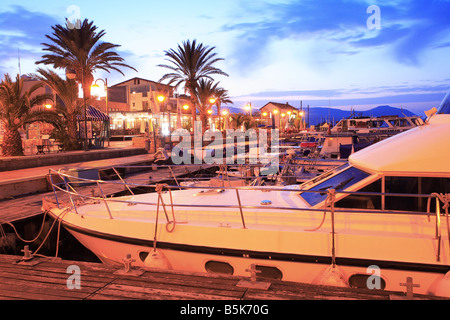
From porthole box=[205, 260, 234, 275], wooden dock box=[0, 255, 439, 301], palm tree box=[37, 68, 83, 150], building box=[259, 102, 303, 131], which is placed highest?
building box=[259, 102, 303, 131]

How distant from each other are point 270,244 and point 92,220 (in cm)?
274

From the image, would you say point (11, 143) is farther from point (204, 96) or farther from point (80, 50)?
point (204, 96)

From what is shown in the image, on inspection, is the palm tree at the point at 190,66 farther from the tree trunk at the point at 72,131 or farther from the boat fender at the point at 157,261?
the boat fender at the point at 157,261

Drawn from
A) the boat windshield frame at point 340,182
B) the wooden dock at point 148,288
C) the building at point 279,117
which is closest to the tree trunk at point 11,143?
the wooden dock at point 148,288

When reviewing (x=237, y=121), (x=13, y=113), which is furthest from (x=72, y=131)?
(x=237, y=121)

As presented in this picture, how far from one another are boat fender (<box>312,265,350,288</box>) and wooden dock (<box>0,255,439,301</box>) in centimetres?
20

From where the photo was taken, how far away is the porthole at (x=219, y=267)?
4355 mm

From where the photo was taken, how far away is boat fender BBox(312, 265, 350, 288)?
11.8ft

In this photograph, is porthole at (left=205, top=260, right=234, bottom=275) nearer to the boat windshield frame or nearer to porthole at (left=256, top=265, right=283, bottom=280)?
porthole at (left=256, top=265, right=283, bottom=280)

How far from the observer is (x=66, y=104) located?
63.9 ft

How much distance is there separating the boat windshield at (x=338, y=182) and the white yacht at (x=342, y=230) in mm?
19

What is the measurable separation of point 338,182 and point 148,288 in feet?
9.12

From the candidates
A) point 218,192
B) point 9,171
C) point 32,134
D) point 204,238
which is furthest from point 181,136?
point 204,238

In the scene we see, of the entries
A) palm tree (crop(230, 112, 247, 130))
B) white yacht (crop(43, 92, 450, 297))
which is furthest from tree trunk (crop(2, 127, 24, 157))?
palm tree (crop(230, 112, 247, 130))
